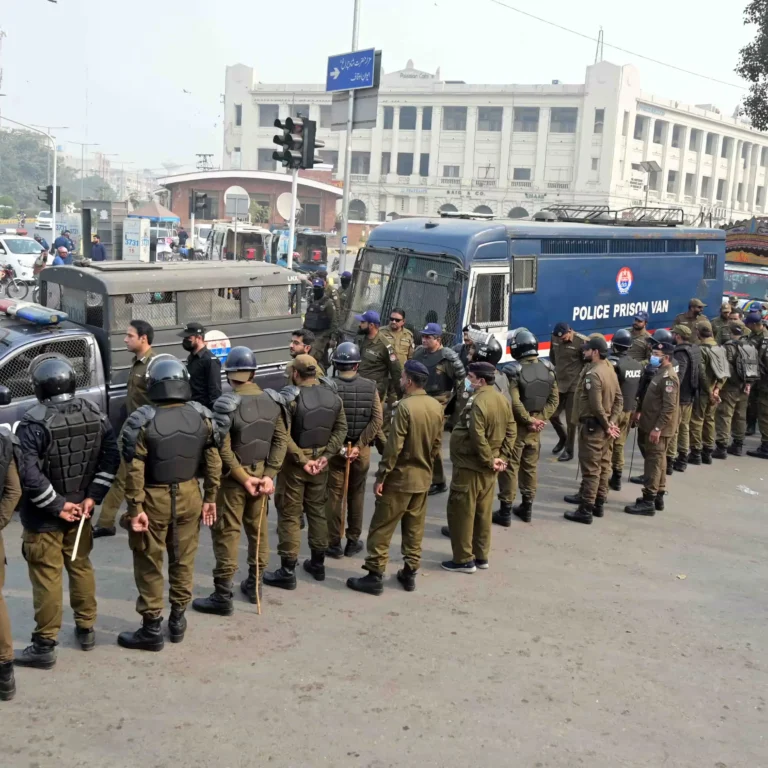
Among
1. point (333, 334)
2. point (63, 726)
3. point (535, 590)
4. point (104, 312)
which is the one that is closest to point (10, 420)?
point (104, 312)

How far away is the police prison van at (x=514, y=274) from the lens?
1134cm

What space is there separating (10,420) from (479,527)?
4.21 m

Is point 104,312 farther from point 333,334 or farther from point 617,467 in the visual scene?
point 617,467

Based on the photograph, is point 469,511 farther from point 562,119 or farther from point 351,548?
point 562,119

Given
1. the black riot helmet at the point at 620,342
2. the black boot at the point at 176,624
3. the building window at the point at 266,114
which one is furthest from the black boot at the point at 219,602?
the building window at the point at 266,114

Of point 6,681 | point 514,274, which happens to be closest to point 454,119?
point 514,274

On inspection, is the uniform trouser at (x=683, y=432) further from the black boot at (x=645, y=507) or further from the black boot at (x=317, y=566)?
the black boot at (x=317, y=566)

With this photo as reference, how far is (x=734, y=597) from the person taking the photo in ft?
23.6

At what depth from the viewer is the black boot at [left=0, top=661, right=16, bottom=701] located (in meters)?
4.85

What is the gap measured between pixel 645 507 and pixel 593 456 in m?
1.01

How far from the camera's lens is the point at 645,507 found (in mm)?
9172

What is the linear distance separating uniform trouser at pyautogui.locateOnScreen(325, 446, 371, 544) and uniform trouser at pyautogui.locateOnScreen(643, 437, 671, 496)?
3401 mm

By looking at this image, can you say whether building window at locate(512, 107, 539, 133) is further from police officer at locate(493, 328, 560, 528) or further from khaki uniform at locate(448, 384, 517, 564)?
khaki uniform at locate(448, 384, 517, 564)

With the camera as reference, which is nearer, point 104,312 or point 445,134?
point 104,312
